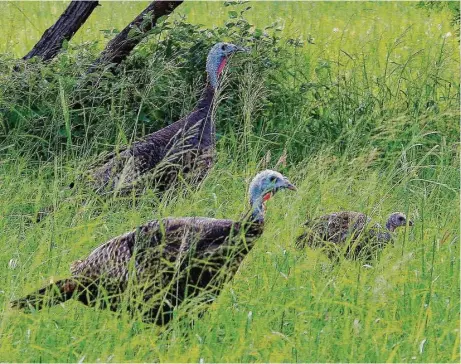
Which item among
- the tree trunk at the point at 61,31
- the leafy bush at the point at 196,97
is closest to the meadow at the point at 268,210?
the leafy bush at the point at 196,97

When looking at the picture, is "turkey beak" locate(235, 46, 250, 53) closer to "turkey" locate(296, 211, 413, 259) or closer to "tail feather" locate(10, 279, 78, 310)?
"turkey" locate(296, 211, 413, 259)

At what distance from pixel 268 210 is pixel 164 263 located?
3.52ft

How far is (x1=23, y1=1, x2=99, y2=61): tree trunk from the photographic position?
8.00 m

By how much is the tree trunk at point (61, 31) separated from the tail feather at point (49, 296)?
383cm

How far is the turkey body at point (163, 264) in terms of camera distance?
14.2 feet

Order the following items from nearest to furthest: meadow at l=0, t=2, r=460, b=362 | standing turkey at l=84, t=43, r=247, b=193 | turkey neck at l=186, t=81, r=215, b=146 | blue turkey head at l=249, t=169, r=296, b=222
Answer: meadow at l=0, t=2, r=460, b=362 → blue turkey head at l=249, t=169, r=296, b=222 → standing turkey at l=84, t=43, r=247, b=193 → turkey neck at l=186, t=81, r=215, b=146

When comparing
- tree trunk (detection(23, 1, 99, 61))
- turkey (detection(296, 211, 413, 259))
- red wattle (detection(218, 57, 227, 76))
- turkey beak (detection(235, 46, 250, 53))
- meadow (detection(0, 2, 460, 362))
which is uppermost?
tree trunk (detection(23, 1, 99, 61))

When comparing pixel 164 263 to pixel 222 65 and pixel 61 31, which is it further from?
pixel 61 31

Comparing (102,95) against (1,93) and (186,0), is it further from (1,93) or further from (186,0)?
(186,0)

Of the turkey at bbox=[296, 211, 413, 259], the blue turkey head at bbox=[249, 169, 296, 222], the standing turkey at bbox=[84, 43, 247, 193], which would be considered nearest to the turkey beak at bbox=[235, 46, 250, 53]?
the standing turkey at bbox=[84, 43, 247, 193]

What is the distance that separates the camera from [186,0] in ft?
46.6

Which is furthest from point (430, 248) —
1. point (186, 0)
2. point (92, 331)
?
point (186, 0)

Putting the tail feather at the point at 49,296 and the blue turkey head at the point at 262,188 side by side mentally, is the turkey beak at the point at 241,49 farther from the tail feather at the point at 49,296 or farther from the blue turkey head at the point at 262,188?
the tail feather at the point at 49,296

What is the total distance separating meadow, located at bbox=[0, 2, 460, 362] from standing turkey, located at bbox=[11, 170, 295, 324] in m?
0.09
